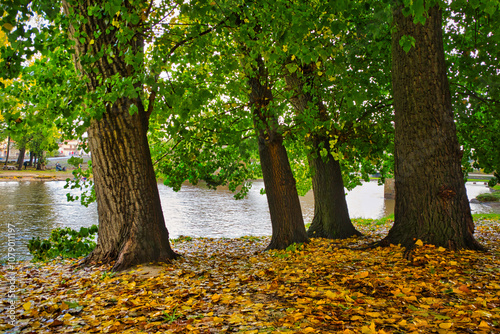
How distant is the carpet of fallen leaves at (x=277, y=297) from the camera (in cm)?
280

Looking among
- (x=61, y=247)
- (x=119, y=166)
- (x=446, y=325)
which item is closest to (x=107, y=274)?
(x=119, y=166)

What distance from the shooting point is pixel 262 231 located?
14375 mm

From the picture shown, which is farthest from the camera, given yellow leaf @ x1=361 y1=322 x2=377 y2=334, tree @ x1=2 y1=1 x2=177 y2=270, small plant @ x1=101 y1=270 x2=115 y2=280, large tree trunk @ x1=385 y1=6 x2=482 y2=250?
large tree trunk @ x1=385 y1=6 x2=482 y2=250

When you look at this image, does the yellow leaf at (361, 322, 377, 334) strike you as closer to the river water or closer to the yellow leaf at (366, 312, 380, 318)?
the yellow leaf at (366, 312, 380, 318)

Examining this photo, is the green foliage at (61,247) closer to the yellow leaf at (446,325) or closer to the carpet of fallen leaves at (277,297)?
the carpet of fallen leaves at (277,297)

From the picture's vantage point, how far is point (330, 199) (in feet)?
28.1

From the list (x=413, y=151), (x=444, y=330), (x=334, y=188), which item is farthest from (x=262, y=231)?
(x=444, y=330)

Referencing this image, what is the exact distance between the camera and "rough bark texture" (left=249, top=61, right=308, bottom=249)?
23.1ft

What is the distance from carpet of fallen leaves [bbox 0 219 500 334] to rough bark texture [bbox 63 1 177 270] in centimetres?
37

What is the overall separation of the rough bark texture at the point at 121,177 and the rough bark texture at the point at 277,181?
2618 millimetres

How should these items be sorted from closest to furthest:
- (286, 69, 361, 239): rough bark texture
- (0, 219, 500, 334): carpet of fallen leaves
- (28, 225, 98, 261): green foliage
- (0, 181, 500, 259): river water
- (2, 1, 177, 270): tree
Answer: (0, 219, 500, 334): carpet of fallen leaves → (2, 1, 177, 270): tree → (28, 225, 98, 261): green foliage → (286, 69, 361, 239): rough bark texture → (0, 181, 500, 259): river water

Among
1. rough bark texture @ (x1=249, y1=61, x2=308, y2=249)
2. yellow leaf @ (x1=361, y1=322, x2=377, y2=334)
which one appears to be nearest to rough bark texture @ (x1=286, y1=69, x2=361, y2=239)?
rough bark texture @ (x1=249, y1=61, x2=308, y2=249)

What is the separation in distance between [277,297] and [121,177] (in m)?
2.99

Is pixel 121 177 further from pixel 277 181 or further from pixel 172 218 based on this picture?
pixel 172 218
